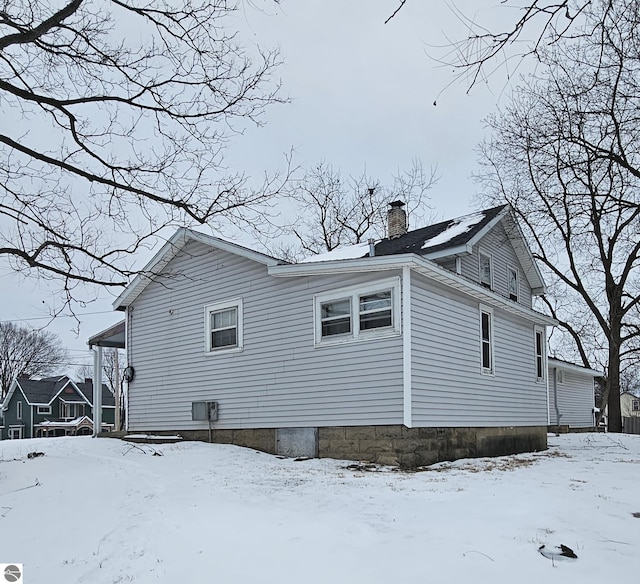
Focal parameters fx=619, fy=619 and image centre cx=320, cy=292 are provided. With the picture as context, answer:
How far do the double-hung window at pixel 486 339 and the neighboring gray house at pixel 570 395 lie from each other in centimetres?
1091

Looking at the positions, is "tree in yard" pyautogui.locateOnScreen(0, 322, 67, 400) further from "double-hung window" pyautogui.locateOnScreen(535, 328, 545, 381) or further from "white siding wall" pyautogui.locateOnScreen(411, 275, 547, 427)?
"white siding wall" pyautogui.locateOnScreen(411, 275, 547, 427)

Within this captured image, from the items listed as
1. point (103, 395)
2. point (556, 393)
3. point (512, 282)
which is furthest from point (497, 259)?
point (103, 395)

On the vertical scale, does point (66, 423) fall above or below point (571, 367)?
below

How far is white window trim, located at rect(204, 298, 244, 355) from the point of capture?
13.4m

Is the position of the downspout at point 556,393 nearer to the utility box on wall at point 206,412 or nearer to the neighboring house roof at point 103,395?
the utility box on wall at point 206,412

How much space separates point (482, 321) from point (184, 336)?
690cm

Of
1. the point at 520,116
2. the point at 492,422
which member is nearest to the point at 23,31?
the point at 492,422

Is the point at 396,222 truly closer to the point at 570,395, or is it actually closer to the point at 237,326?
the point at 237,326

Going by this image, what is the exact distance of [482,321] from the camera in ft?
44.5

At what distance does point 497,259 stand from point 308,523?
11641 millimetres

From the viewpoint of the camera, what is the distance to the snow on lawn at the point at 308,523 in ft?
16.1

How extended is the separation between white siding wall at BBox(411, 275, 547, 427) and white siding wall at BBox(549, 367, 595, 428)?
963cm

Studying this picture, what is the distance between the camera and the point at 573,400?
27328mm

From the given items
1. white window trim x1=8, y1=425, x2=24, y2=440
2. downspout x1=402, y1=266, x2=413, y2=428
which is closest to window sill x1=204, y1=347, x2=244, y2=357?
downspout x1=402, y1=266, x2=413, y2=428
